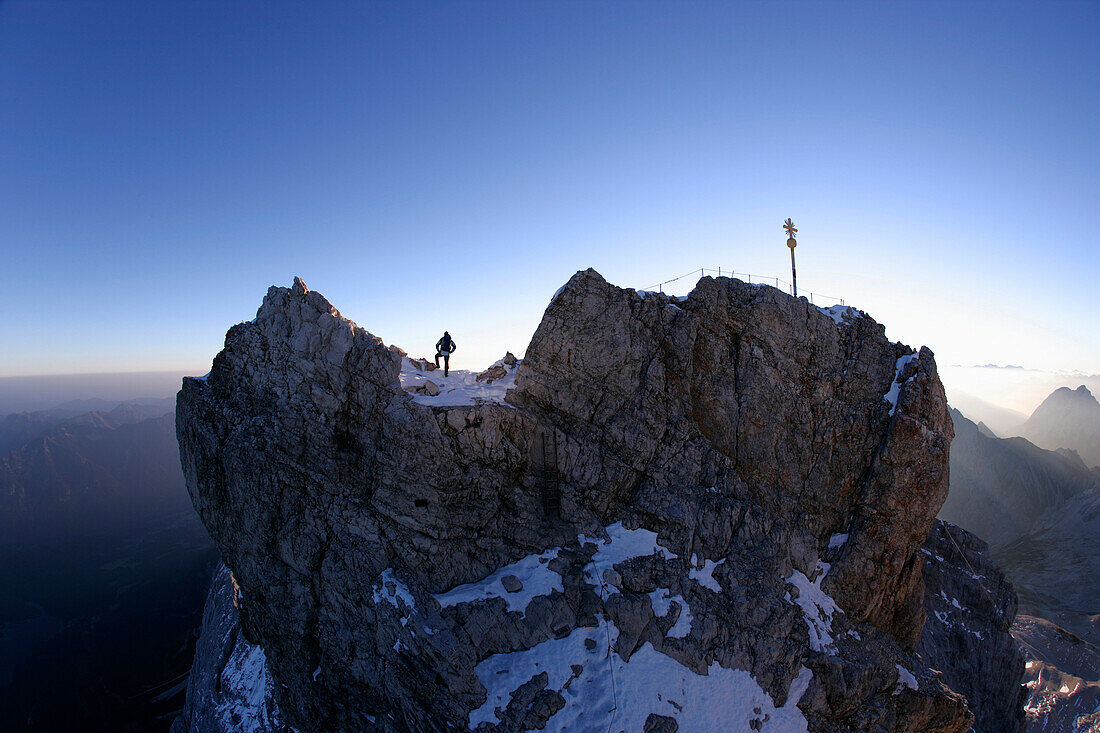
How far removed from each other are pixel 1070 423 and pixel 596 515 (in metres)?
197

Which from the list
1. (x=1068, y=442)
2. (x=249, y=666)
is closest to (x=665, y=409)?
(x=249, y=666)

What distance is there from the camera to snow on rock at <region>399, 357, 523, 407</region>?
22.4 m

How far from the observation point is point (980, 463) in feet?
332

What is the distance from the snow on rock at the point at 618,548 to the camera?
20.5 metres

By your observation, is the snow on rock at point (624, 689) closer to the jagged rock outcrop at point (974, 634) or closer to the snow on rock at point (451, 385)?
A: the snow on rock at point (451, 385)

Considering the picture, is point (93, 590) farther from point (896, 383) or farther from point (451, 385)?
point (896, 383)

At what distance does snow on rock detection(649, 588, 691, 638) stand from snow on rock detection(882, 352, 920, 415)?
15672mm

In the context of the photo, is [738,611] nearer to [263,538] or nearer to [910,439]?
[910,439]

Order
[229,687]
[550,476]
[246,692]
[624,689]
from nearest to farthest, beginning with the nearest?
[624,689] → [550,476] → [246,692] → [229,687]

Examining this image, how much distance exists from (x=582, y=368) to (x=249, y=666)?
2931 cm

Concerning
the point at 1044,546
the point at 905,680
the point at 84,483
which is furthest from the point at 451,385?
the point at 84,483

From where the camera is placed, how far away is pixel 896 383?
24.4m

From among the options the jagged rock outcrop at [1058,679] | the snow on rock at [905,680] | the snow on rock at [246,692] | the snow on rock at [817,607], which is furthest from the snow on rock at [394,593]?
the jagged rock outcrop at [1058,679]

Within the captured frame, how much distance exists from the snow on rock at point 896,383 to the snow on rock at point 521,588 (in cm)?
2020
